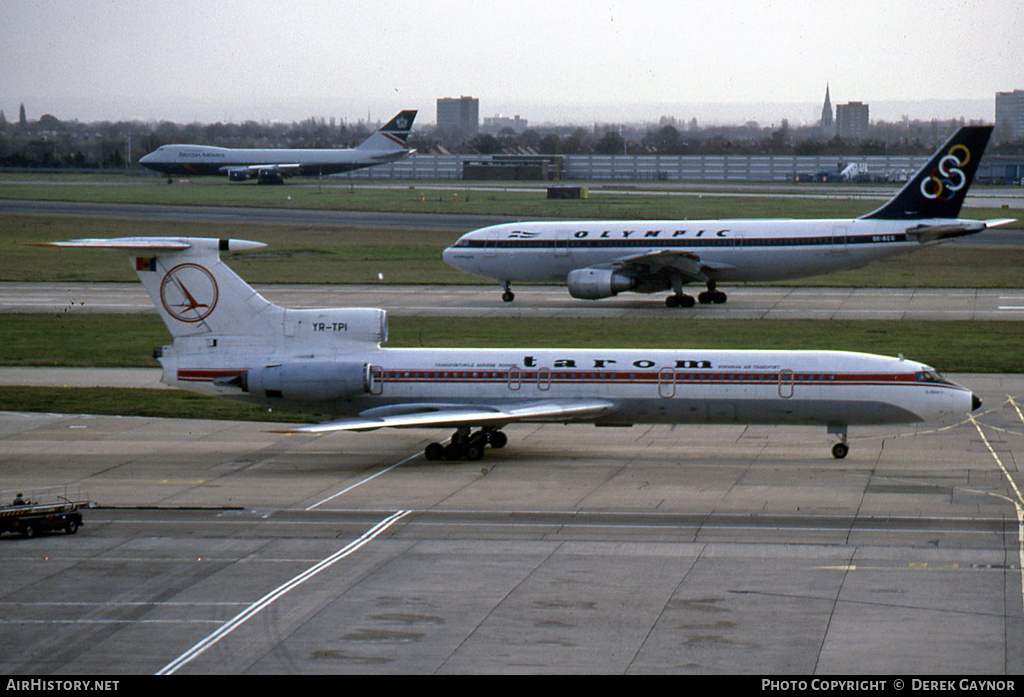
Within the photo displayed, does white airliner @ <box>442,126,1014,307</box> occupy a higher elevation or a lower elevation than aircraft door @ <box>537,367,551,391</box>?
higher

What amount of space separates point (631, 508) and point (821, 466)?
7639mm

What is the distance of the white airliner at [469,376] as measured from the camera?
38156 millimetres

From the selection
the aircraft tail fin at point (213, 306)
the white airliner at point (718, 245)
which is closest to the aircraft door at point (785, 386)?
Answer: the aircraft tail fin at point (213, 306)

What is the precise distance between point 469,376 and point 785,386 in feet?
30.6

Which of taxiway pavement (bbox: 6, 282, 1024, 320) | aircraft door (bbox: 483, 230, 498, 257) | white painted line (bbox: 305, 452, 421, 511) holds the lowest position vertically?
white painted line (bbox: 305, 452, 421, 511)

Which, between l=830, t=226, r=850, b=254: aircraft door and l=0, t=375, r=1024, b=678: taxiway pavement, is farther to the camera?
l=830, t=226, r=850, b=254: aircraft door

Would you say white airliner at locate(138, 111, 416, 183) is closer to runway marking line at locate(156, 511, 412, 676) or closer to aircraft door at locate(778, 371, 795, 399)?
aircraft door at locate(778, 371, 795, 399)

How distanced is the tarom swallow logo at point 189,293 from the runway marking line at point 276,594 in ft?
34.5

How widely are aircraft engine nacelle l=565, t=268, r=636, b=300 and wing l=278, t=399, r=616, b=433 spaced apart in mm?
34023

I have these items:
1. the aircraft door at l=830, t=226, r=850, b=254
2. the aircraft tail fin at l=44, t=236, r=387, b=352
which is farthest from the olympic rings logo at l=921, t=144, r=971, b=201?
the aircraft tail fin at l=44, t=236, r=387, b=352

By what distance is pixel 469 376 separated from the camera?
1548 inches

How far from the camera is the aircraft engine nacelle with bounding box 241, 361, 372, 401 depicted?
38.5m

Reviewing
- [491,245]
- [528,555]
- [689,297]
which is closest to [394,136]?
[491,245]

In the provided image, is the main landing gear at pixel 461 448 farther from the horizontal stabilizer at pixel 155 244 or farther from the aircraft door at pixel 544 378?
the horizontal stabilizer at pixel 155 244
